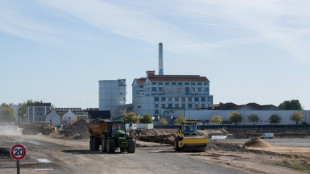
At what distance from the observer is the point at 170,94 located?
152000mm

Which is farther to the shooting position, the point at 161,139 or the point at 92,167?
the point at 161,139

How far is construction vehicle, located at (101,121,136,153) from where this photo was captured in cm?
3847

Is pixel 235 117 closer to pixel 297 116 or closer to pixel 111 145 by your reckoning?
pixel 297 116

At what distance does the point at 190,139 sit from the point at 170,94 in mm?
112375

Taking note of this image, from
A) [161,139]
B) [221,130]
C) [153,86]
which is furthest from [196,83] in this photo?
[161,139]

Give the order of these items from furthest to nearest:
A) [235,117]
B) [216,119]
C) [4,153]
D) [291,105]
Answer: [291,105], [235,117], [216,119], [4,153]

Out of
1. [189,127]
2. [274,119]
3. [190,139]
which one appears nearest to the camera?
[190,139]

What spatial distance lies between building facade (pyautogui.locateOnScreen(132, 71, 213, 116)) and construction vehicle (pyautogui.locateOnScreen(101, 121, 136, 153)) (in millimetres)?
105867

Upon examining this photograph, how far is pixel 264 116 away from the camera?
132750 mm

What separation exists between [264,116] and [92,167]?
109 metres

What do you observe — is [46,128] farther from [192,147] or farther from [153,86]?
[153,86]

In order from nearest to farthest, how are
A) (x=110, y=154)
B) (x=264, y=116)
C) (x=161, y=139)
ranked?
(x=110, y=154) < (x=161, y=139) < (x=264, y=116)

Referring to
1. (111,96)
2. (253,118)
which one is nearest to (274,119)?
(253,118)

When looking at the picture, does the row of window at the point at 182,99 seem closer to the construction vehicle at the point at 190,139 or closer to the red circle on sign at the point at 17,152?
the construction vehicle at the point at 190,139
